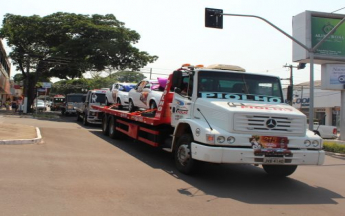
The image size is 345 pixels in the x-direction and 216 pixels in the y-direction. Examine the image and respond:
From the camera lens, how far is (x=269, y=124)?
278 inches

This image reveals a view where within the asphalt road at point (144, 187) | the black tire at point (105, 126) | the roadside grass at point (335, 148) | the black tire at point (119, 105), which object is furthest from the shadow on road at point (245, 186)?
the roadside grass at point (335, 148)

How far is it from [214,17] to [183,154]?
31.7 feet

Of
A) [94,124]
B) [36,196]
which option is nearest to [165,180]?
[36,196]

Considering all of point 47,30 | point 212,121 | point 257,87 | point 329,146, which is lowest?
point 329,146

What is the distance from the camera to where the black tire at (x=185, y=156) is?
7.61 meters

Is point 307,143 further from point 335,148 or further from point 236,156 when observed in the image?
point 335,148

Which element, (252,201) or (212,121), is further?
(212,121)

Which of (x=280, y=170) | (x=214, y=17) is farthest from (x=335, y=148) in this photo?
(x=280, y=170)

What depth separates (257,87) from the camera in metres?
8.27

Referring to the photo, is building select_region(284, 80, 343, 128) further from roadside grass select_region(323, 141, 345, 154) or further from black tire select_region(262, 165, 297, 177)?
black tire select_region(262, 165, 297, 177)

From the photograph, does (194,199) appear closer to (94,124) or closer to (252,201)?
(252,201)

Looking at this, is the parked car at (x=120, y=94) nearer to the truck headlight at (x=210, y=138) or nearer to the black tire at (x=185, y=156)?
the black tire at (x=185, y=156)

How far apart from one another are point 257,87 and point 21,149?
6.85m

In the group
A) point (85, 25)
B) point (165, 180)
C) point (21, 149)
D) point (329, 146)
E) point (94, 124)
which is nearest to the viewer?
point (165, 180)
